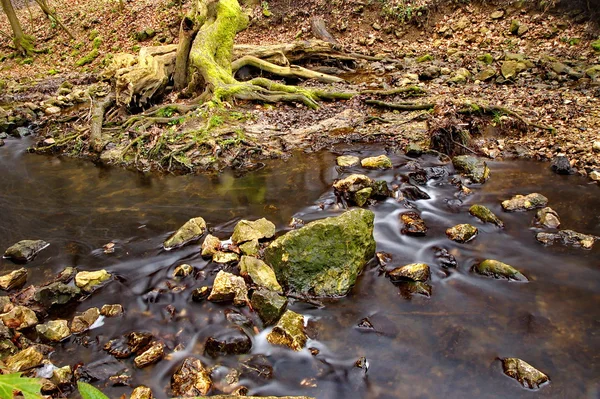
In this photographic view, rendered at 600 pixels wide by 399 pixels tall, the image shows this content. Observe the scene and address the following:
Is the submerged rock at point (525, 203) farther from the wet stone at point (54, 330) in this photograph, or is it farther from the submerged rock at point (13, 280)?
the submerged rock at point (13, 280)

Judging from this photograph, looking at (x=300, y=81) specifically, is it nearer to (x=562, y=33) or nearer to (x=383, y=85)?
(x=383, y=85)

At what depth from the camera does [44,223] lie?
7184mm

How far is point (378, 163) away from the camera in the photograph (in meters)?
7.86

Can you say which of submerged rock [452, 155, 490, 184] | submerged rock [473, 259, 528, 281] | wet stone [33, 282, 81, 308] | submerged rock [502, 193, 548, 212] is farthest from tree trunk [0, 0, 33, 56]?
submerged rock [473, 259, 528, 281]

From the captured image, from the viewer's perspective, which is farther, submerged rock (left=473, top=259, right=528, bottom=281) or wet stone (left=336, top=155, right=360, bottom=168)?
wet stone (left=336, top=155, right=360, bottom=168)

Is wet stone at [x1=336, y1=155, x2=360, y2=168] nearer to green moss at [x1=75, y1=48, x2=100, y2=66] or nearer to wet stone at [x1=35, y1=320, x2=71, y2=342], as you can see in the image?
wet stone at [x1=35, y1=320, x2=71, y2=342]

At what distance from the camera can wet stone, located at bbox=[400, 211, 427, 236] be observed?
5.83 m

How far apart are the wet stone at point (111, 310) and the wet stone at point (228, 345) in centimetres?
131

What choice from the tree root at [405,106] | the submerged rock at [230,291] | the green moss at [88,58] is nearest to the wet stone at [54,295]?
the submerged rock at [230,291]

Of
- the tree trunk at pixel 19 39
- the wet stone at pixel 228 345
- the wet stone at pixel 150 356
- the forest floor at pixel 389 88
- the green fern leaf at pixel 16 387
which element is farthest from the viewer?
the tree trunk at pixel 19 39

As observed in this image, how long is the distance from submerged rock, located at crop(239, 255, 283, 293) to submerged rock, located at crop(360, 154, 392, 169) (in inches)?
145

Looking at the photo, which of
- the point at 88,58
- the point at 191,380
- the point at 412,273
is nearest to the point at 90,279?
the point at 191,380

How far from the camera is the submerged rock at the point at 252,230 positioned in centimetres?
578

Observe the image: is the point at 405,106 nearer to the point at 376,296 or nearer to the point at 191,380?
the point at 376,296
